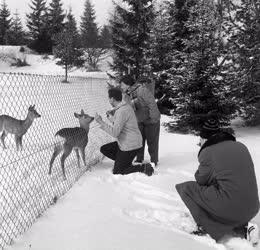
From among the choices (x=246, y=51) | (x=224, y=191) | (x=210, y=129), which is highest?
(x=246, y=51)

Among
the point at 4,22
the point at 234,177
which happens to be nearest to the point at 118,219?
the point at 234,177

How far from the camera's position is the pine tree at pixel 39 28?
1757 inches

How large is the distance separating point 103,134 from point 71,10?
1781 inches

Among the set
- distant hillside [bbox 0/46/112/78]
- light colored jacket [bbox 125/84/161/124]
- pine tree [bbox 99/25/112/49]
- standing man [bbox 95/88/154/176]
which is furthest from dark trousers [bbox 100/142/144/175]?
pine tree [bbox 99/25/112/49]

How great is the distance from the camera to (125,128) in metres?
6.31

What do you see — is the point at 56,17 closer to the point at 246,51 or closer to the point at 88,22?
the point at 88,22

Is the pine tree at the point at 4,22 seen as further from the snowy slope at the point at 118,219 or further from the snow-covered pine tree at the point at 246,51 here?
the snowy slope at the point at 118,219

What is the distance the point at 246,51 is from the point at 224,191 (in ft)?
39.2

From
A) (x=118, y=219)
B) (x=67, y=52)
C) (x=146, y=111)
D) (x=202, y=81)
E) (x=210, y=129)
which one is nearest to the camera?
(x=210, y=129)

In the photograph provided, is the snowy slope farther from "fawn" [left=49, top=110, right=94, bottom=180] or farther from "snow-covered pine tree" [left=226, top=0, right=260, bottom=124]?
"snow-covered pine tree" [left=226, top=0, right=260, bottom=124]

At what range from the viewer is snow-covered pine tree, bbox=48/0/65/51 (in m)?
48.6

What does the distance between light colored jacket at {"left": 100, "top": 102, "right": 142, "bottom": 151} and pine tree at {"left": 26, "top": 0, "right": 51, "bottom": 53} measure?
40200mm

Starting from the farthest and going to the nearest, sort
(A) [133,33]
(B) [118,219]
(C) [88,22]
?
(C) [88,22]
(A) [133,33]
(B) [118,219]

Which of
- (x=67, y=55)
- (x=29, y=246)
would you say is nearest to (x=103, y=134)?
(x=29, y=246)
